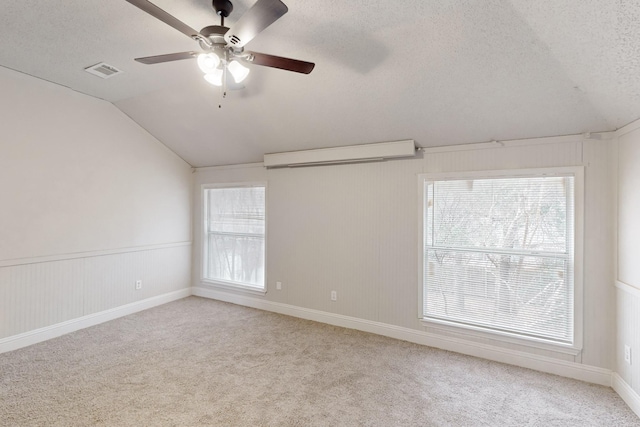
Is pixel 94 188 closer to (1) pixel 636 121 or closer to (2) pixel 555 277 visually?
(2) pixel 555 277

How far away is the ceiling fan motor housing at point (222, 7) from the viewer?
1.95 meters

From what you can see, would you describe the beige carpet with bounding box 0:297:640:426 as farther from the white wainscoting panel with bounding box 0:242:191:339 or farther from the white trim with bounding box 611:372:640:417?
the white wainscoting panel with bounding box 0:242:191:339

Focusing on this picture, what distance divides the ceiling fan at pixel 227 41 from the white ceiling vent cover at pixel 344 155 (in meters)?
1.69

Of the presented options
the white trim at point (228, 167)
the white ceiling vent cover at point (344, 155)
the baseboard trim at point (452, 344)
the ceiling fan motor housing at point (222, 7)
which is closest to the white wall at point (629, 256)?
the baseboard trim at point (452, 344)

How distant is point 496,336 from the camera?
308 centimetres

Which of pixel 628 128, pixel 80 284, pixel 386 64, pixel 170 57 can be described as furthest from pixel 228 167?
pixel 628 128

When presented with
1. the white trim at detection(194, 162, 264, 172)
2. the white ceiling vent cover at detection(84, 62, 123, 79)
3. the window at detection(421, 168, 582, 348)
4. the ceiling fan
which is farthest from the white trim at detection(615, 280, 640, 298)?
the white ceiling vent cover at detection(84, 62, 123, 79)

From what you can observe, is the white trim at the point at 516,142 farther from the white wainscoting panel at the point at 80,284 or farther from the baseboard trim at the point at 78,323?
the baseboard trim at the point at 78,323

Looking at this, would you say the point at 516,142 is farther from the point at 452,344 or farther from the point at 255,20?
the point at 255,20

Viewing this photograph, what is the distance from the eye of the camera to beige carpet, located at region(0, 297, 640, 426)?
2.19 meters

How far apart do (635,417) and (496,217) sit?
1740 mm

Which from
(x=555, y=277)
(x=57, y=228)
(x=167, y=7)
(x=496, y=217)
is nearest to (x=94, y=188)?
(x=57, y=228)

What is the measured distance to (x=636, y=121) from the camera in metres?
2.33

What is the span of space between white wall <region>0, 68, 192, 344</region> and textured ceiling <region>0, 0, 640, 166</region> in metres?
0.37
